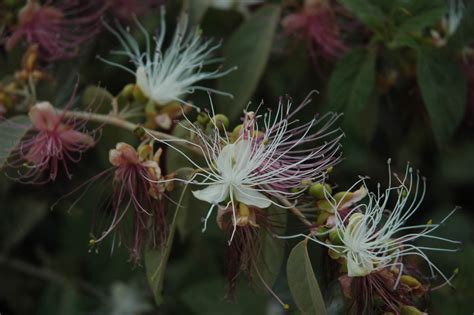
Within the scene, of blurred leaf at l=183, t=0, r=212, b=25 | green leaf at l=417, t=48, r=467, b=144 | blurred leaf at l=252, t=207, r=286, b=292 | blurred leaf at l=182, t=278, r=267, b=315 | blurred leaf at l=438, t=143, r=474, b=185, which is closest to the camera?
blurred leaf at l=252, t=207, r=286, b=292

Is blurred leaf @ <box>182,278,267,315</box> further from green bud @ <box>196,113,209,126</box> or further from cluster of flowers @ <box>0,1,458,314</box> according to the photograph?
green bud @ <box>196,113,209,126</box>

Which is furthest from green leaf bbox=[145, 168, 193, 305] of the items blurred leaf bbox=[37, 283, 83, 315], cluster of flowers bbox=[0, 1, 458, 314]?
blurred leaf bbox=[37, 283, 83, 315]

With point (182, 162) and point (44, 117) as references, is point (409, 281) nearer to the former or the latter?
point (182, 162)

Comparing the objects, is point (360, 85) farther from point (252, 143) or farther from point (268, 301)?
point (268, 301)

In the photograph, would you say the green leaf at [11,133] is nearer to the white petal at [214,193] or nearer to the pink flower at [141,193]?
the pink flower at [141,193]

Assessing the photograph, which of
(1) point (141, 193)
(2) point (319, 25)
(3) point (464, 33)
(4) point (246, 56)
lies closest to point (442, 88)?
(3) point (464, 33)
